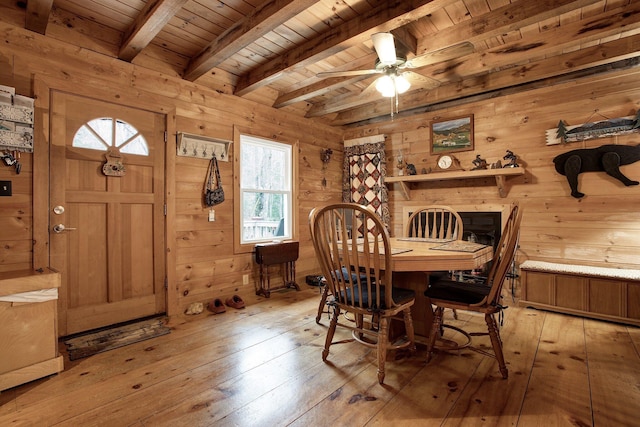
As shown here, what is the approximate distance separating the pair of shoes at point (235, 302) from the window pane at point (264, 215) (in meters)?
0.72

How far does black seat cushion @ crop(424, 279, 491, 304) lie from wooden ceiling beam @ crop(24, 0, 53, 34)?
3137 mm

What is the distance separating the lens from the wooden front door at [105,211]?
8.30 ft

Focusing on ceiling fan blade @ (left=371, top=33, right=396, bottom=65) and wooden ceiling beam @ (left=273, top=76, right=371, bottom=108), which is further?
wooden ceiling beam @ (left=273, top=76, right=371, bottom=108)

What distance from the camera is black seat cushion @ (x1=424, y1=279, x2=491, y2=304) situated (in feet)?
6.48

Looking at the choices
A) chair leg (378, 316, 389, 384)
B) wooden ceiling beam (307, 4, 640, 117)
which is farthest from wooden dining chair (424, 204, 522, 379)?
wooden ceiling beam (307, 4, 640, 117)

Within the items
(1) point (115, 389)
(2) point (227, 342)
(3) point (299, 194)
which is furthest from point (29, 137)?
(3) point (299, 194)

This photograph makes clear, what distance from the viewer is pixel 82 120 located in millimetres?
2621

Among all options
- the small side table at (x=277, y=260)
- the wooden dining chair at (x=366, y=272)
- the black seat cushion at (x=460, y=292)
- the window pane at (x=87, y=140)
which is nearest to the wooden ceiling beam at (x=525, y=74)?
the small side table at (x=277, y=260)

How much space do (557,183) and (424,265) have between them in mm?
2550

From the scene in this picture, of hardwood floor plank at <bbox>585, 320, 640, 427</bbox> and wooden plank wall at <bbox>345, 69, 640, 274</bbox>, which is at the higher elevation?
wooden plank wall at <bbox>345, 69, 640, 274</bbox>

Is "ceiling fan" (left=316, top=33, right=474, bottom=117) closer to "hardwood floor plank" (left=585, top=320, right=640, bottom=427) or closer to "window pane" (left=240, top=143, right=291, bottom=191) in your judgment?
"window pane" (left=240, top=143, right=291, bottom=191)

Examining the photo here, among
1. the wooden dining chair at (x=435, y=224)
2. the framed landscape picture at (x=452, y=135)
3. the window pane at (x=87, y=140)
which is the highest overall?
the framed landscape picture at (x=452, y=135)

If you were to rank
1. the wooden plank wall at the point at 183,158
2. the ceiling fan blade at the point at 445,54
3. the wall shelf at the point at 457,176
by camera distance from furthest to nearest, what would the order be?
the wall shelf at the point at 457,176, the wooden plank wall at the point at 183,158, the ceiling fan blade at the point at 445,54

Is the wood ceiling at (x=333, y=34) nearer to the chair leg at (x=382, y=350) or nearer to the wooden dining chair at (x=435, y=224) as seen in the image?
the wooden dining chair at (x=435, y=224)
